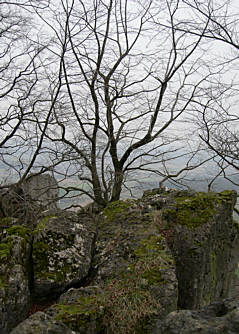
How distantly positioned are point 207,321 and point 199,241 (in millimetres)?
2730

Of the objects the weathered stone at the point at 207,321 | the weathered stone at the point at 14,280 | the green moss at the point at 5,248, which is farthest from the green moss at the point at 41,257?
the weathered stone at the point at 207,321

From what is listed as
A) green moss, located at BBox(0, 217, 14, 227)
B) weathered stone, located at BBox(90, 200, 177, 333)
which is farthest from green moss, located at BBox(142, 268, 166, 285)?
green moss, located at BBox(0, 217, 14, 227)

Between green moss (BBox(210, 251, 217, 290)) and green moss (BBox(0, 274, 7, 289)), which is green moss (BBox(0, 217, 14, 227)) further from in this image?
green moss (BBox(210, 251, 217, 290))

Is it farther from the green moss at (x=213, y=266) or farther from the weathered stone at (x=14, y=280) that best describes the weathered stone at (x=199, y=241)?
the weathered stone at (x=14, y=280)

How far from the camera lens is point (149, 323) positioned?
3.47 m

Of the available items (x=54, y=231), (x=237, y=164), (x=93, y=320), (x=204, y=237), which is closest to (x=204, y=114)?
(x=237, y=164)

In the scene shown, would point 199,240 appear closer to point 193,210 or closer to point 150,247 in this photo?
point 193,210

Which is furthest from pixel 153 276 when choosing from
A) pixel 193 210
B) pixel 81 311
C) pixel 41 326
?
pixel 193 210

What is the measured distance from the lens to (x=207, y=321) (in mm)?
2469

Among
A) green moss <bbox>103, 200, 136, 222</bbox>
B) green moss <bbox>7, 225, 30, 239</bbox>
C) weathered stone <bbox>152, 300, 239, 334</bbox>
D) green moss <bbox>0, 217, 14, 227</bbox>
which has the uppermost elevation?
green moss <bbox>103, 200, 136, 222</bbox>

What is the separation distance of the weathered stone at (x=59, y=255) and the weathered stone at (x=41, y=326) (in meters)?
1.23

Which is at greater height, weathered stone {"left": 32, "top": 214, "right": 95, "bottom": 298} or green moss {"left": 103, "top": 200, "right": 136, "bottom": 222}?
green moss {"left": 103, "top": 200, "right": 136, "bottom": 222}

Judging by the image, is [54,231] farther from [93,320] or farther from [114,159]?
[114,159]

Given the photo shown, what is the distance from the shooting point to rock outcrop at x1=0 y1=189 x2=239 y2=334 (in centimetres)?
305
